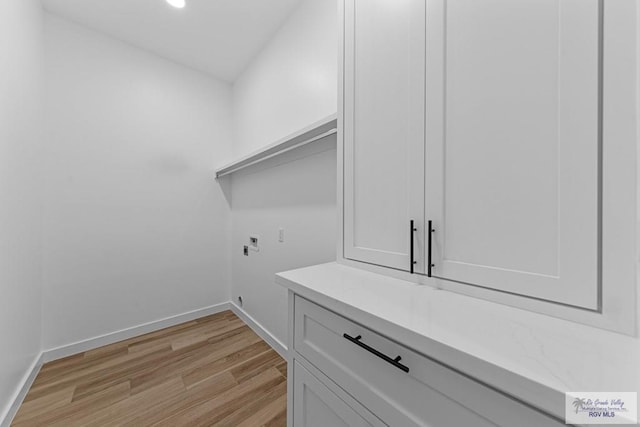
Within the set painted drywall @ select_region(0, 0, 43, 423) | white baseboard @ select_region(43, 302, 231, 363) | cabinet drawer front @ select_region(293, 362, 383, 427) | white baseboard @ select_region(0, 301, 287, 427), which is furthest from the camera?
white baseboard @ select_region(43, 302, 231, 363)

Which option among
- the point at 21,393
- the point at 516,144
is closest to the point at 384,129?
the point at 516,144

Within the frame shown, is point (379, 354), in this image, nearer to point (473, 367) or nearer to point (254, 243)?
point (473, 367)

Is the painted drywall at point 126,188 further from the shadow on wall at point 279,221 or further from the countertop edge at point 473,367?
the countertop edge at point 473,367

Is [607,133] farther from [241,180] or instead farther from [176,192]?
[176,192]

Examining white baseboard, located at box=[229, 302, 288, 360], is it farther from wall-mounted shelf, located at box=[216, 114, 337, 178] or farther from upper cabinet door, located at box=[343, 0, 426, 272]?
wall-mounted shelf, located at box=[216, 114, 337, 178]

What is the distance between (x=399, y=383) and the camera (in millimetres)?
571

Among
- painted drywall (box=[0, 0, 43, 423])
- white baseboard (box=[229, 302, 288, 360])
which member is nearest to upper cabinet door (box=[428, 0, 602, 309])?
white baseboard (box=[229, 302, 288, 360])

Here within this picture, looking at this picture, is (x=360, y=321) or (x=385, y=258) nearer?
(x=360, y=321)

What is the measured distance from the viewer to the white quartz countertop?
368mm

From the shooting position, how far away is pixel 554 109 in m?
0.56

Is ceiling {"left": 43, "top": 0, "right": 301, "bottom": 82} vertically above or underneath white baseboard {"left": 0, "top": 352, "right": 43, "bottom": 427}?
above

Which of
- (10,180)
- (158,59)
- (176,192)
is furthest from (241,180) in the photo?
(10,180)

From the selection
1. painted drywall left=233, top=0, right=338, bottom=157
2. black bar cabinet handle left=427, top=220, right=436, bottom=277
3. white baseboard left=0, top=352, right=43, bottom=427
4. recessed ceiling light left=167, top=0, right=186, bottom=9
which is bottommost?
white baseboard left=0, top=352, right=43, bottom=427

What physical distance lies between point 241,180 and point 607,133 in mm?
2510
